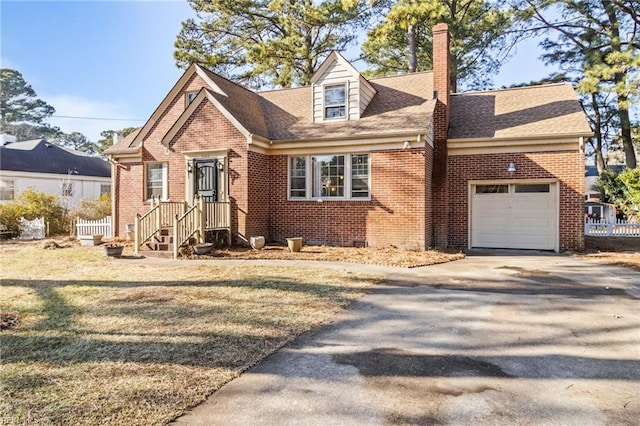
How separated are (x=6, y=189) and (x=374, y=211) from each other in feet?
80.5

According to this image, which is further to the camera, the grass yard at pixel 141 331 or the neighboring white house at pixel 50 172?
the neighboring white house at pixel 50 172

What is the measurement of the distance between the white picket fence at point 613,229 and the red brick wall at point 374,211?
8634 millimetres


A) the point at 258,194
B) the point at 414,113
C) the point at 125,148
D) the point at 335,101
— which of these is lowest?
the point at 258,194

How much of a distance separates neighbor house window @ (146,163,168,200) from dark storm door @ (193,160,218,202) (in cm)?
215

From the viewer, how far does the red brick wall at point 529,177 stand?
12.4 m

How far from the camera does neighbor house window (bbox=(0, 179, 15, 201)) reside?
24.6 meters

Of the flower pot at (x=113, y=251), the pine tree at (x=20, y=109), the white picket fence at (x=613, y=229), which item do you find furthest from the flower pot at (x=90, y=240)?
the pine tree at (x=20, y=109)

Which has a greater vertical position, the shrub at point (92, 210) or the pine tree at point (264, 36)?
the pine tree at point (264, 36)

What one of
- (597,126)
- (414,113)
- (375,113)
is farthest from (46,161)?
(597,126)

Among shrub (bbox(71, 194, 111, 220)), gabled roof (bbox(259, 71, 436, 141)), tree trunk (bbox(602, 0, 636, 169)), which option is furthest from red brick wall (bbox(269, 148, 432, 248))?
tree trunk (bbox(602, 0, 636, 169))

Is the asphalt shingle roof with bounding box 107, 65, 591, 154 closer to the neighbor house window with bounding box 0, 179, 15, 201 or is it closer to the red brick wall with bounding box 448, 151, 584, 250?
the red brick wall with bounding box 448, 151, 584, 250

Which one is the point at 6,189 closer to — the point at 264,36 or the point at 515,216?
the point at 264,36

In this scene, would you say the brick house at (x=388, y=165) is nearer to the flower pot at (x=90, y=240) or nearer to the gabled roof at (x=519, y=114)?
the gabled roof at (x=519, y=114)

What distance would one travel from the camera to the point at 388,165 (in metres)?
12.4
